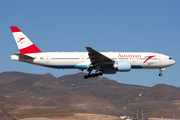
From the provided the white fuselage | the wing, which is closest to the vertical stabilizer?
the white fuselage

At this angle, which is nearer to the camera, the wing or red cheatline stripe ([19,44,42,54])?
the wing

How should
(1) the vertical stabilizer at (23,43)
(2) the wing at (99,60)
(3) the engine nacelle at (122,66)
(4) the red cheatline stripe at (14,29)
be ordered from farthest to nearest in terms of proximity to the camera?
(4) the red cheatline stripe at (14,29) → (1) the vertical stabilizer at (23,43) → (3) the engine nacelle at (122,66) → (2) the wing at (99,60)

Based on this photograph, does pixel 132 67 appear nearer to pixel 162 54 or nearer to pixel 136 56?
pixel 136 56

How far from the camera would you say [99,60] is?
56812 mm

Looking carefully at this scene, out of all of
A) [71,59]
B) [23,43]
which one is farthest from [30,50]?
[71,59]

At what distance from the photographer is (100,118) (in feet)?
388

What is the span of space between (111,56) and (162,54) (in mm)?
12654

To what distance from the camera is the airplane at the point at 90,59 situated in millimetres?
57531

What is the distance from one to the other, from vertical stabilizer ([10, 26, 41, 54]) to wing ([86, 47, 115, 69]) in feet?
42.5

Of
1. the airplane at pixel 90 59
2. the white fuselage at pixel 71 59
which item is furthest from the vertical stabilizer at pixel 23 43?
the white fuselage at pixel 71 59

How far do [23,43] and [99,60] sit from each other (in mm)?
17920

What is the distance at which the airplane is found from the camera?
189 feet

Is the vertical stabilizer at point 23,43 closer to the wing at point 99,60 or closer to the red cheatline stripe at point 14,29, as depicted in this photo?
the red cheatline stripe at point 14,29

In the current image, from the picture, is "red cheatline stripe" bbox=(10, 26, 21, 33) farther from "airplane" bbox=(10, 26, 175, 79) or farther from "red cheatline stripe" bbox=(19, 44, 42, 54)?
"red cheatline stripe" bbox=(19, 44, 42, 54)
